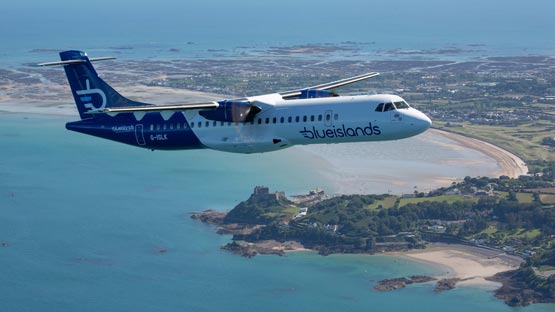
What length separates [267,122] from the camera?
5322cm

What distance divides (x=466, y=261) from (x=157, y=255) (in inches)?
1231

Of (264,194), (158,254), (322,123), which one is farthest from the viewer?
(264,194)

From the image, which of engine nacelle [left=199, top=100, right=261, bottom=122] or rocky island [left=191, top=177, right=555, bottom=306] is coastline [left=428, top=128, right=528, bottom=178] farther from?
engine nacelle [left=199, top=100, right=261, bottom=122]

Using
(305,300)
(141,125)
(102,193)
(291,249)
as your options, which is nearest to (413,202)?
(291,249)

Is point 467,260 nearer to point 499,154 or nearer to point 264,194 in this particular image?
point 264,194

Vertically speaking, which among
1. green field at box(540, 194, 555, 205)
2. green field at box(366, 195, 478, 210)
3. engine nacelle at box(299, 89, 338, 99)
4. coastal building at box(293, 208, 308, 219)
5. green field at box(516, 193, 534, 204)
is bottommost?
coastal building at box(293, 208, 308, 219)

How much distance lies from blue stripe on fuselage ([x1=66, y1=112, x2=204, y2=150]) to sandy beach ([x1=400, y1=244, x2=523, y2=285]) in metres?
41.8

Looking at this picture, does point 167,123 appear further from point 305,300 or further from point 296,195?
point 296,195

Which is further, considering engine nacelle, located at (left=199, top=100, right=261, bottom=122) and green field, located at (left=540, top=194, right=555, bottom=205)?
green field, located at (left=540, top=194, right=555, bottom=205)

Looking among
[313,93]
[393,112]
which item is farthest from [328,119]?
[313,93]

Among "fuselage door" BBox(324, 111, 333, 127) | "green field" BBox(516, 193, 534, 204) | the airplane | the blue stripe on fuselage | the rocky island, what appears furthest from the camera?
"green field" BBox(516, 193, 534, 204)

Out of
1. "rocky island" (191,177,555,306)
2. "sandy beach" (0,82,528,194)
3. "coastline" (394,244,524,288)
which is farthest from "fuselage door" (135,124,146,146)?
"sandy beach" (0,82,528,194)

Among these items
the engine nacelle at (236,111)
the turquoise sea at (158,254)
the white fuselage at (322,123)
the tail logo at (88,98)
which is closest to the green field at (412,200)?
the turquoise sea at (158,254)

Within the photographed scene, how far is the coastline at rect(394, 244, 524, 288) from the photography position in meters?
90.4
